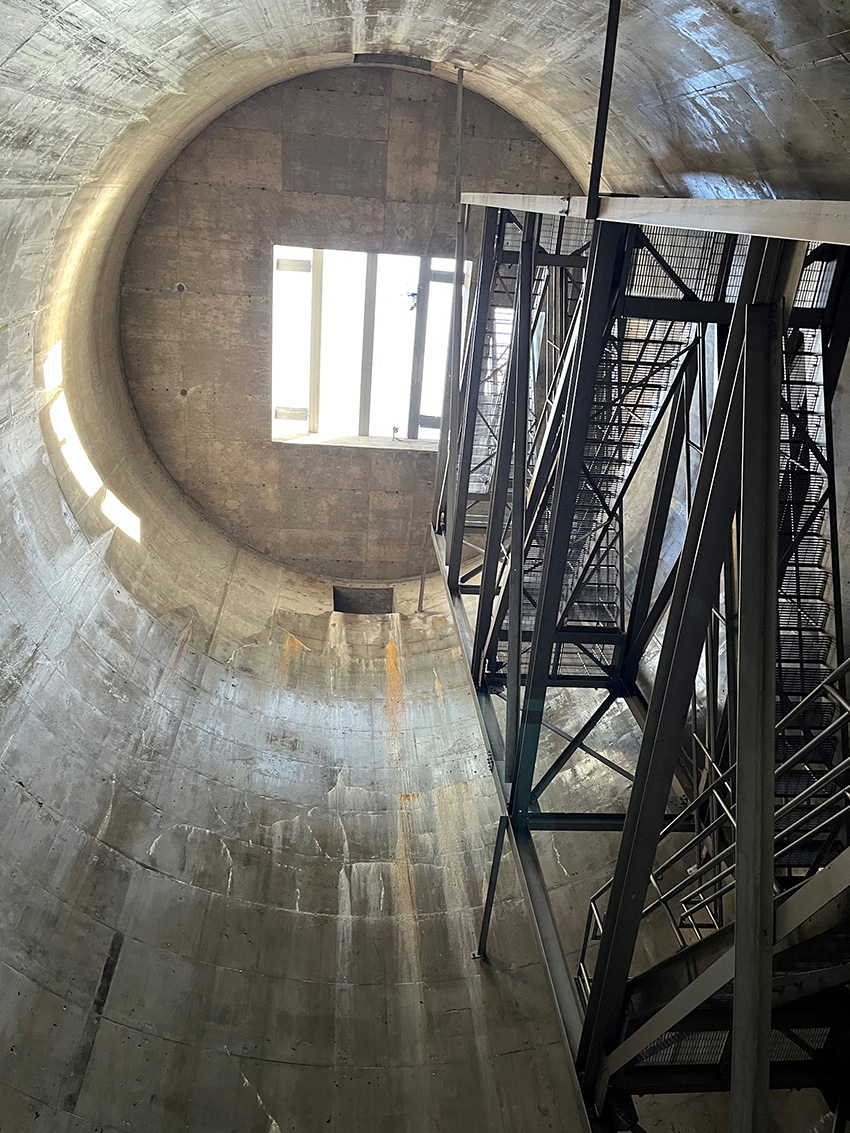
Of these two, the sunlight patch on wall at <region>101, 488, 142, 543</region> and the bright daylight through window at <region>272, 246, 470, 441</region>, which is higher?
the bright daylight through window at <region>272, 246, 470, 441</region>

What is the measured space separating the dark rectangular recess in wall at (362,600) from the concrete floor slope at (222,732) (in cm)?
349

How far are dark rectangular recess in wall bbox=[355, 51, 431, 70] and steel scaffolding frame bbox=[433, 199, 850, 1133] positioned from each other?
554 centimetres

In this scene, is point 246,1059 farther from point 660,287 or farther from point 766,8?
point 766,8

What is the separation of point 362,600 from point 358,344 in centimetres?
836

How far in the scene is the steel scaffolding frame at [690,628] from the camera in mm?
3662

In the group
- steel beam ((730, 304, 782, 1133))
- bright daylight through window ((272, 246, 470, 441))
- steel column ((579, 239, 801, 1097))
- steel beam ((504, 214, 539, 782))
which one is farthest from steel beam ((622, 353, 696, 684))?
bright daylight through window ((272, 246, 470, 441))

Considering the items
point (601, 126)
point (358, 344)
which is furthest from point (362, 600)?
point (601, 126)

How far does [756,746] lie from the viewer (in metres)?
3.57

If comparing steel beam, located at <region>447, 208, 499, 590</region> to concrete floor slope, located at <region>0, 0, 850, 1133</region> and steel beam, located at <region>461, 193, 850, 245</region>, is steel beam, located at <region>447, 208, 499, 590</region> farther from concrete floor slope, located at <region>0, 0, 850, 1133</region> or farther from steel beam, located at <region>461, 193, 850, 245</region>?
steel beam, located at <region>461, 193, 850, 245</region>

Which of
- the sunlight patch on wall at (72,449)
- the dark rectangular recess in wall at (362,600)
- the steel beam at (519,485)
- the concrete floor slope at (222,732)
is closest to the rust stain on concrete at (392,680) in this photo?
the concrete floor slope at (222,732)

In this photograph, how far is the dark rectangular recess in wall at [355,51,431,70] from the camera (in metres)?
15.1

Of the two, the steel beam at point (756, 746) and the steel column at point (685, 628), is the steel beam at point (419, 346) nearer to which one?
the steel column at point (685, 628)

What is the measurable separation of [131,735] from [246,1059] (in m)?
4.57

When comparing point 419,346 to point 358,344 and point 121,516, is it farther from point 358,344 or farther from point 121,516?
point 121,516
